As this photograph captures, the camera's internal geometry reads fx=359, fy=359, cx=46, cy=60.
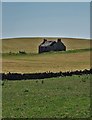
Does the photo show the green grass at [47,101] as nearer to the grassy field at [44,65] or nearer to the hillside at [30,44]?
the grassy field at [44,65]

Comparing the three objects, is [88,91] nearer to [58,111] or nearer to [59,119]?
[58,111]

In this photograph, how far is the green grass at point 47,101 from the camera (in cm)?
2167

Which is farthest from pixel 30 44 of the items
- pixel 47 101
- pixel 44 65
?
pixel 47 101

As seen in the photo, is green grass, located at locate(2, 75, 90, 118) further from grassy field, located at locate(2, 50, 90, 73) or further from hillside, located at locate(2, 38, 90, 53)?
hillside, located at locate(2, 38, 90, 53)

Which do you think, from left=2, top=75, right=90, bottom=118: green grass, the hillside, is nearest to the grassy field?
left=2, top=75, right=90, bottom=118: green grass

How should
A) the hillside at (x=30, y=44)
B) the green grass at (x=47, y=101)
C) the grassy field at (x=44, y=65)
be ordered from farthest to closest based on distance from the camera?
the hillside at (x=30, y=44)
the grassy field at (x=44, y=65)
the green grass at (x=47, y=101)

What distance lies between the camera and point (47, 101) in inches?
1050

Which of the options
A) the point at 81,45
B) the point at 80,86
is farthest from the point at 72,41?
the point at 80,86

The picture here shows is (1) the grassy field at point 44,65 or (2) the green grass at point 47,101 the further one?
(1) the grassy field at point 44,65

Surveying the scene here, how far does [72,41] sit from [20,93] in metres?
166

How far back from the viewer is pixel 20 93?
3166cm

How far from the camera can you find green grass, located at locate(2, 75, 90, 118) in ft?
71.1

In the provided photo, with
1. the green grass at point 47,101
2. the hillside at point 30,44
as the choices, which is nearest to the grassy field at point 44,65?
the green grass at point 47,101

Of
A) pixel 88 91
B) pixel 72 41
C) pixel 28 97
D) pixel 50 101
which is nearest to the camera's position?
pixel 50 101
